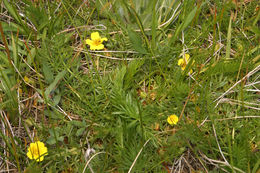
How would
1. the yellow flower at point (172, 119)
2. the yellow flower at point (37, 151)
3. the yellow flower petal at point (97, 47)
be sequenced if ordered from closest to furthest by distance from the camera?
the yellow flower at point (37, 151), the yellow flower at point (172, 119), the yellow flower petal at point (97, 47)

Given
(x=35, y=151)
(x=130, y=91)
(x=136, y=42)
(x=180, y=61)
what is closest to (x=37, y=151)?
(x=35, y=151)

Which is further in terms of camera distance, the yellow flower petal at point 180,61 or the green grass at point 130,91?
the yellow flower petal at point 180,61

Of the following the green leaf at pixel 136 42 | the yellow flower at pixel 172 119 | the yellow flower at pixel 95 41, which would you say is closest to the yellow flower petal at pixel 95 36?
the yellow flower at pixel 95 41

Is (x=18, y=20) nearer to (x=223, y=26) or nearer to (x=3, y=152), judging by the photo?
(x=3, y=152)

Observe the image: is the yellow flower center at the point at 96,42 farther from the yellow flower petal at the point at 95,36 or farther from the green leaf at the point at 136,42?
the green leaf at the point at 136,42

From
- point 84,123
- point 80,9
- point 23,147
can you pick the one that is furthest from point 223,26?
point 23,147

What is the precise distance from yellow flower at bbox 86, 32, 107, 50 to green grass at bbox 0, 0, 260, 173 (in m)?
0.07

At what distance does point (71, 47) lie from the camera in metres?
1.72

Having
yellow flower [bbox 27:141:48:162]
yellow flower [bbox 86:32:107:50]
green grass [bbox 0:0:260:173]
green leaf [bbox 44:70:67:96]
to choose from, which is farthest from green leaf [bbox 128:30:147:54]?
yellow flower [bbox 27:141:48:162]

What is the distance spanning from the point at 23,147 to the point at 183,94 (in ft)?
2.95

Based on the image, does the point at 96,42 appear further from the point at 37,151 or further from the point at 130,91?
the point at 37,151

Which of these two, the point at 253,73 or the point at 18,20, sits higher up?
the point at 18,20

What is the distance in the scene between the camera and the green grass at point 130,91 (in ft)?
4.45

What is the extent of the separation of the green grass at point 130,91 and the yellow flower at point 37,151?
4 centimetres
